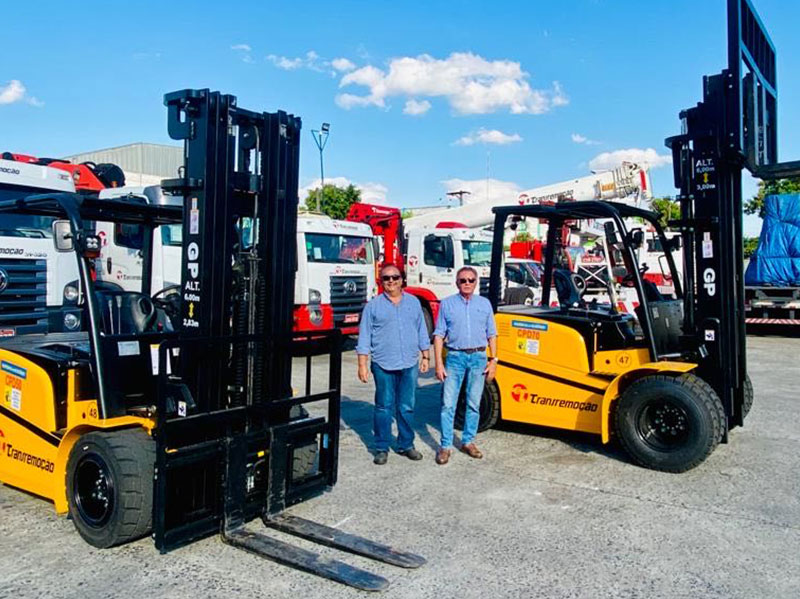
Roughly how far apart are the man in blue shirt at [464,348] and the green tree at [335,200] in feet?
104

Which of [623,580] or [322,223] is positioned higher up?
[322,223]

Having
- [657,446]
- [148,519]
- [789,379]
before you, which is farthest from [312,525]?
[789,379]

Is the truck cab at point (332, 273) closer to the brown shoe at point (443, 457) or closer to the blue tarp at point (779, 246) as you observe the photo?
the brown shoe at point (443, 457)

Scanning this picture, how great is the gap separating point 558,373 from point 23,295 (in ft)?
22.0

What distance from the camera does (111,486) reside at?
14.2 ft

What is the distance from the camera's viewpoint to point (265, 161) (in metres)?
4.81

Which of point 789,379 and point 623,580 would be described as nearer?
point 623,580

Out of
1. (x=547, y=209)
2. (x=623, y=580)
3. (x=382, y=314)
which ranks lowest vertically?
(x=623, y=580)

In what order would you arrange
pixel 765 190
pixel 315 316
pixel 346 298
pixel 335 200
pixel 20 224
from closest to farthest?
pixel 20 224 < pixel 315 316 < pixel 346 298 < pixel 765 190 < pixel 335 200

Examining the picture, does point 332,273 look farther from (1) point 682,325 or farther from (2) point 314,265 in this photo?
(1) point 682,325

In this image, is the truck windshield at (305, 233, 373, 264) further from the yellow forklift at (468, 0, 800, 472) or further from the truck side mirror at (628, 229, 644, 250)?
the truck side mirror at (628, 229, 644, 250)

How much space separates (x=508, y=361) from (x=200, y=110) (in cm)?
421

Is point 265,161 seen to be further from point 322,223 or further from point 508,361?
point 322,223

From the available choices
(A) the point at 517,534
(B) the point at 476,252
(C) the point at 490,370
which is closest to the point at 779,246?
(B) the point at 476,252
